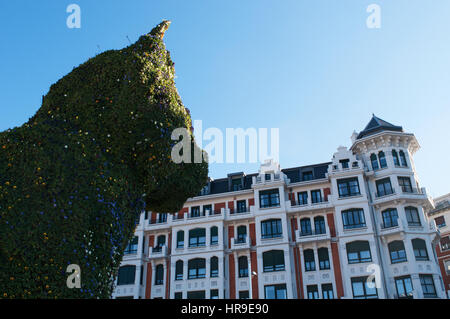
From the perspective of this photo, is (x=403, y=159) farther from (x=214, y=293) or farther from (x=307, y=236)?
(x=214, y=293)

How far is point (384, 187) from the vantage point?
3897 cm

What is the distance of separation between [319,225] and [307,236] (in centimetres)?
189

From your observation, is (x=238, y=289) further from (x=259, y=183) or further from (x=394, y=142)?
(x=394, y=142)

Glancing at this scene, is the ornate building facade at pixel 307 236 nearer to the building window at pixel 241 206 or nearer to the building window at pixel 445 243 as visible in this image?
the building window at pixel 241 206

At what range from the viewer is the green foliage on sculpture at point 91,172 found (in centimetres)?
892

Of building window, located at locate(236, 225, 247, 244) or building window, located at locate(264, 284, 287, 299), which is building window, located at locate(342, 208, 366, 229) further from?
building window, located at locate(236, 225, 247, 244)

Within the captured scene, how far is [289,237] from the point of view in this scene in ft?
128

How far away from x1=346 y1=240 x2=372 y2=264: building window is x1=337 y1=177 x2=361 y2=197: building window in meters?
4.65

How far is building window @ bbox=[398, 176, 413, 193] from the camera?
126 feet

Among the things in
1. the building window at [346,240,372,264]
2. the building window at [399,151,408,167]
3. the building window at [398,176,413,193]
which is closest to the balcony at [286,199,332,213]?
the building window at [346,240,372,264]
